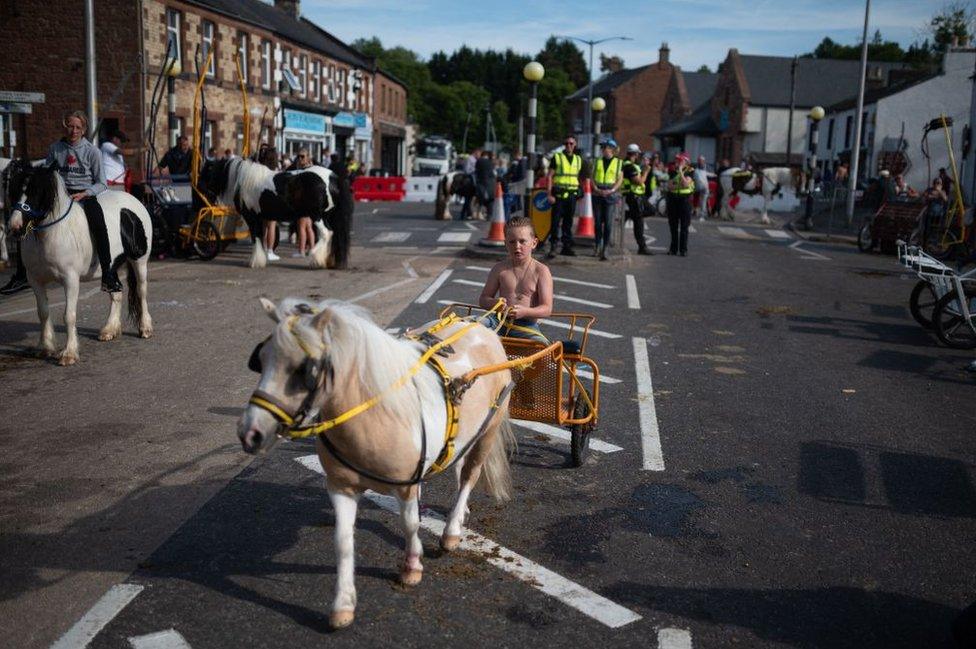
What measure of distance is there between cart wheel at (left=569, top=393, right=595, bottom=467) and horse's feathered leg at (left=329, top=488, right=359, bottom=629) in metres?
2.40

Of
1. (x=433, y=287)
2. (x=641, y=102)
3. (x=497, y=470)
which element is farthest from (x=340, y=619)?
(x=641, y=102)

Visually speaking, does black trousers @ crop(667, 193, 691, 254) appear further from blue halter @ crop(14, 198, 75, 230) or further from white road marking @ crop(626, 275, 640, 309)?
blue halter @ crop(14, 198, 75, 230)

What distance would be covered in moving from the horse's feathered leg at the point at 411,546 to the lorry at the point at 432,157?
5745cm

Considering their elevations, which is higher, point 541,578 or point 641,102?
point 641,102

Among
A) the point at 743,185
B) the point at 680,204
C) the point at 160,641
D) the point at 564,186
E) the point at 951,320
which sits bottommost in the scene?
the point at 160,641

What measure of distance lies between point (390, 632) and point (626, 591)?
123 centimetres

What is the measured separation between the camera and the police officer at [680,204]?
18.8 meters

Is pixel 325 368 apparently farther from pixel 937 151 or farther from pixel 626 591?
pixel 937 151

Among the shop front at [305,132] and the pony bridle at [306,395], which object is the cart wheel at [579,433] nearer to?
the pony bridle at [306,395]

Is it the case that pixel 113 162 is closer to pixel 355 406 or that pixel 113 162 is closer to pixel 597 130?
pixel 355 406

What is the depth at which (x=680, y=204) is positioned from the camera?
19.0m

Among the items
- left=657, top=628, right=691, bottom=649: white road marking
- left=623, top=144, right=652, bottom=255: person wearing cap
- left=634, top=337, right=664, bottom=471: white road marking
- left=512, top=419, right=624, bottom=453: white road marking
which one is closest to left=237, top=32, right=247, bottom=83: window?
left=623, top=144, right=652, bottom=255: person wearing cap

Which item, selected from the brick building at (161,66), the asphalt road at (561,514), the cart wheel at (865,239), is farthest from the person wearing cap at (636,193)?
the brick building at (161,66)

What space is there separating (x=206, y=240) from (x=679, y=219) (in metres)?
10.0
